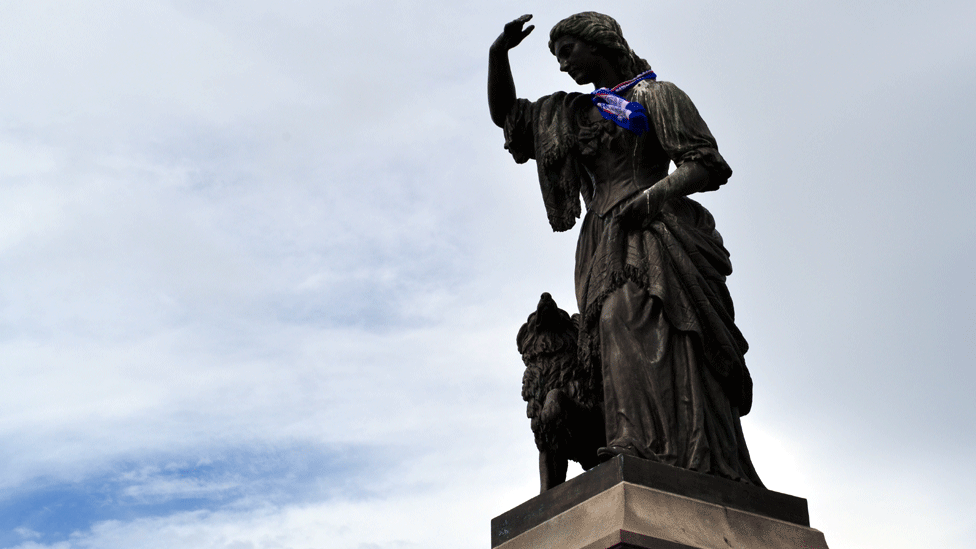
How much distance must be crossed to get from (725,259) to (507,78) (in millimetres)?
1984

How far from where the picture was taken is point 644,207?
7.38 metres

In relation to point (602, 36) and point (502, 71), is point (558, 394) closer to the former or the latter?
point (502, 71)

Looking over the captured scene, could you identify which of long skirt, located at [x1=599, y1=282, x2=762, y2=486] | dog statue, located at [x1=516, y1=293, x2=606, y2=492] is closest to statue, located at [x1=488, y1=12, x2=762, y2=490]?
long skirt, located at [x1=599, y1=282, x2=762, y2=486]

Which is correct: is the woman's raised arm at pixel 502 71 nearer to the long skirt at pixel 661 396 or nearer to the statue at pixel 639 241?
the statue at pixel 639 241

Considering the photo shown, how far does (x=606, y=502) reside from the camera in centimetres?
636

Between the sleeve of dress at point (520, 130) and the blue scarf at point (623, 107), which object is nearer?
the blue scarf at point (623, 107)

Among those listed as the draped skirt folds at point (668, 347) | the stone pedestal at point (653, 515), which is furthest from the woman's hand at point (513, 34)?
the stone pedestal at point (653, 515)

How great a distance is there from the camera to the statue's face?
26.7ft

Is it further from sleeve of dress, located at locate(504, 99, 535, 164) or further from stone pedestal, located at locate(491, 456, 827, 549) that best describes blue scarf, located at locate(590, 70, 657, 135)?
stone pedestal, located at locate(491, 456, 827, 549)

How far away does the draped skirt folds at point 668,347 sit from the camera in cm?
696

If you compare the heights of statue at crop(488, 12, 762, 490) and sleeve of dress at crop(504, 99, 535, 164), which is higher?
sleeve of dress at crop(504, 99, 535, 164)

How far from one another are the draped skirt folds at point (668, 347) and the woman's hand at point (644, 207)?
0.30 feet

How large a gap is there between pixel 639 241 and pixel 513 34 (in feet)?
5.51

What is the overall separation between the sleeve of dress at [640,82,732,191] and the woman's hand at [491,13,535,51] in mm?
902
